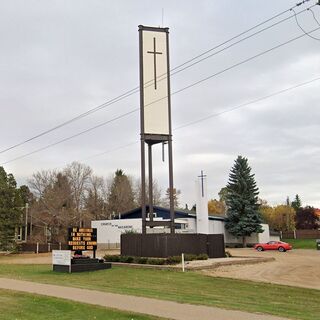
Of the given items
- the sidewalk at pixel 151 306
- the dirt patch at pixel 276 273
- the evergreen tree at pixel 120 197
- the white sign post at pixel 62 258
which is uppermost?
the evergreen tree at pixel 120 197

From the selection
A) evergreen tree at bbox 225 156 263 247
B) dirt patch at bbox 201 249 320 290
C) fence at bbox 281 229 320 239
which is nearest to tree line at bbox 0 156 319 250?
evergreen tree at bbox 225 156 263 247

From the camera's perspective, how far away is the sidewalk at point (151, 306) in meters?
10.6

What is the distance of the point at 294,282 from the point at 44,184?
216 ft

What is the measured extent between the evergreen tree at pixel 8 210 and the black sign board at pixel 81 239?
87.4ft

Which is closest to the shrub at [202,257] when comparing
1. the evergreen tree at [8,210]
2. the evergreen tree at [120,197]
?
the evergreen tree at [8,210]

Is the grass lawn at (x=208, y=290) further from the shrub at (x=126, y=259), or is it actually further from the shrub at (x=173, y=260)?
the shrub at (x=126, y=259)

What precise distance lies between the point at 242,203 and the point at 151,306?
57267mm

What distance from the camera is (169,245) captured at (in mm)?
31859

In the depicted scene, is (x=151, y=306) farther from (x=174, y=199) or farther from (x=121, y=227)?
(x=174, y=199)

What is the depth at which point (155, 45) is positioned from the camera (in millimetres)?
36062

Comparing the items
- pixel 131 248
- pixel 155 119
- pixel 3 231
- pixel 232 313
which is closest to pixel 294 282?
pixel 232 313

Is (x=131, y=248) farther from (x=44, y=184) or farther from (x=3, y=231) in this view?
(x=44, y=184)

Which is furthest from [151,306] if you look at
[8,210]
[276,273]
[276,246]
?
[276,246]

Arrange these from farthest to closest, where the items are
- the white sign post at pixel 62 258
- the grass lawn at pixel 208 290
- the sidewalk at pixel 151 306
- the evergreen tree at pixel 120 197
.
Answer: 1. the evergreen tree at pixel 120 197
2. the white sign post at pixel 62 258
3. the grass lawn at pixel 208 290
4. the sidewalk at pixel 151 306
